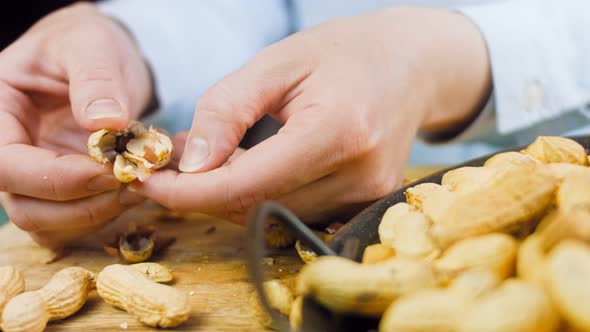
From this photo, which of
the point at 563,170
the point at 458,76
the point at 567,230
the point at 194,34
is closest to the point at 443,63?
the point at 458,76

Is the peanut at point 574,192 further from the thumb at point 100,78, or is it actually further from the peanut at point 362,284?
the thumb at point 100,78

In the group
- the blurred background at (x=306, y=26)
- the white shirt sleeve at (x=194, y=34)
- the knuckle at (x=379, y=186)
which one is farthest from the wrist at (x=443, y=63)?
the white shirt sleeve at (x=194, y=34)

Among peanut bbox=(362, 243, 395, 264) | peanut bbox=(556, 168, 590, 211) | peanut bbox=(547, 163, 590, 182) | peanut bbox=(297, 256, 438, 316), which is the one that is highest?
peanut bbox=(556, 168, 590, 211)

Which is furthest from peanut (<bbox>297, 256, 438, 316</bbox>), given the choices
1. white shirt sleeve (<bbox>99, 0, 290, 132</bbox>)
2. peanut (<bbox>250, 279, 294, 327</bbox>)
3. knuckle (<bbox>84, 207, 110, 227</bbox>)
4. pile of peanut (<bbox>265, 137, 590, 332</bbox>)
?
white shirt sleeve (<bbox>99, 0, 290, 132</bbox>)

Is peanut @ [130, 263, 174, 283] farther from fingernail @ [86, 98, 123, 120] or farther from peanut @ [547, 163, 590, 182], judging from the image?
peanut @ [547, 163, 590, 182]

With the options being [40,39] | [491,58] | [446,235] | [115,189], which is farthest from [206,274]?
[491,58]

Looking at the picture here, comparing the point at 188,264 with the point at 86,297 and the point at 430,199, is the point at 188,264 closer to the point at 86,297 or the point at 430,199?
the point at 86,297
